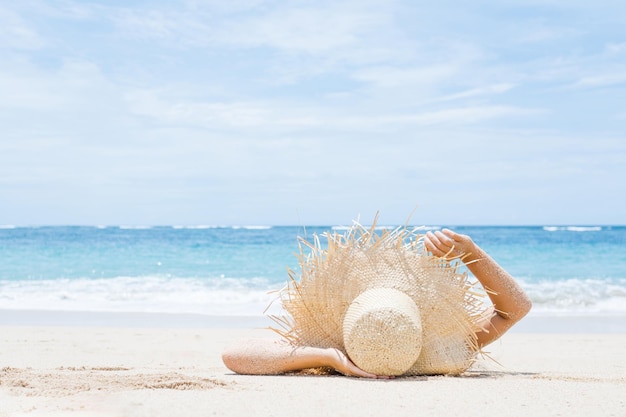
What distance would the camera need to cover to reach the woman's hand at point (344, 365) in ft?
13.7

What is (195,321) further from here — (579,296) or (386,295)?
(579,296)

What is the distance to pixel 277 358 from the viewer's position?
4.38 meters

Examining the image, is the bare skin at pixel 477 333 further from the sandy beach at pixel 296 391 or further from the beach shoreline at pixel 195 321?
the beach shoreline at pixel 195 321

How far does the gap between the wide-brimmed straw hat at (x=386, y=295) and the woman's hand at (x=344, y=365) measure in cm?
3

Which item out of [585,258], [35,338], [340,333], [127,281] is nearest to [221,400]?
[340,333]

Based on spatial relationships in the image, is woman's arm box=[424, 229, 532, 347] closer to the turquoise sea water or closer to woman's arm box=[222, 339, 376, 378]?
woman's arm box=[222, 339, 376, 378]

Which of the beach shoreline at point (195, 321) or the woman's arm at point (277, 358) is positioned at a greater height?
the woman's arm at point (277, 358)

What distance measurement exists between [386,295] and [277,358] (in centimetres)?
79

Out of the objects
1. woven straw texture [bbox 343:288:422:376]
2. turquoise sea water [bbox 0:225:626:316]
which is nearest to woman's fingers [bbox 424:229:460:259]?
woven straw texture [bbox 343:288:422:376]

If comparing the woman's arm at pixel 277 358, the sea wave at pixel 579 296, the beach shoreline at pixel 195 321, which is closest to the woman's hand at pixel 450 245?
the woman's arm at pixel 277 358

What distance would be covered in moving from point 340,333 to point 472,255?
97 centimetres

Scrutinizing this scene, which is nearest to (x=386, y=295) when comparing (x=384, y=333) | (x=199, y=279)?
(x=384, y=333)

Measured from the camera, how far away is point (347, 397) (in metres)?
3.63

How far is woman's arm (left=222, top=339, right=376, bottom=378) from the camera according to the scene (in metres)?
4.28
